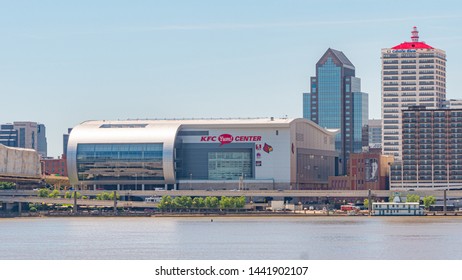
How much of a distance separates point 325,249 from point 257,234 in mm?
34572

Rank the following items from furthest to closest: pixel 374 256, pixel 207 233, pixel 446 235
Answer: pixel 207 233, pixel 446 235, pixel 374 256

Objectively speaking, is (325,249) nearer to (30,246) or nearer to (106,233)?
(30,246)

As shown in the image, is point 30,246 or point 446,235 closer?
point 30,246

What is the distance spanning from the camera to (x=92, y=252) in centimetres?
14425

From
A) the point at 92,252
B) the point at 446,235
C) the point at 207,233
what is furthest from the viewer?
the point at 207,233

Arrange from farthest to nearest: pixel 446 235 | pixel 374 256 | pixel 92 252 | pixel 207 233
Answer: pixel 207 233 < pixel 446 235 < pixel 92 252 < pixel 374 256

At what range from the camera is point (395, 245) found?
5989 inches

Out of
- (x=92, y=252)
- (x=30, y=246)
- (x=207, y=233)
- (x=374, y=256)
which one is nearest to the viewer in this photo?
(x=374, y=256)

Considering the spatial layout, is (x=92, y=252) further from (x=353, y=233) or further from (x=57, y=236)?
(x=353, y=233)

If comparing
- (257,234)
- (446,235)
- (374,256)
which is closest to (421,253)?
(374,256)
